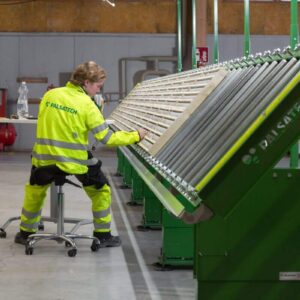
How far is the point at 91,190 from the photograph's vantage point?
19.3ft

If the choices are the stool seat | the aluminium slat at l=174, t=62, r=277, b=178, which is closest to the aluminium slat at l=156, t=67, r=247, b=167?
the aluminium slat at l=174, t=62, r=277, b=178

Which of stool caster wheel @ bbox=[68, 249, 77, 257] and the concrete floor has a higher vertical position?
stool caster wheel @ bbox=[68, 249, 77, 257]

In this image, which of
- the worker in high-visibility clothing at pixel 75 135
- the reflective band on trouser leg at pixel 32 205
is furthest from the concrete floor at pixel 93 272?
the worker in high-visibility clothing at pixel 75 135

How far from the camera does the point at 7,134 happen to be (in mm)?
16062

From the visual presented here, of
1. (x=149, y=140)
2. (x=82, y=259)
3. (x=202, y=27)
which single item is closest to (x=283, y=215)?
(x=149, y=140)

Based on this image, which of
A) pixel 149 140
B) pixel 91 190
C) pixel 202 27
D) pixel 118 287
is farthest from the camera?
pixel 202 27

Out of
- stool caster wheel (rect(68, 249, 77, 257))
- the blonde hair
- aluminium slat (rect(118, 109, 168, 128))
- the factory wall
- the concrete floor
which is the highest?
the factory wall

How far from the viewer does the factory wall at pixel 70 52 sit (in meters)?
17.0

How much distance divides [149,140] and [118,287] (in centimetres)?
125

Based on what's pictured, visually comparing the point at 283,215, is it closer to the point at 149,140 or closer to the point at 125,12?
the point at 149,140

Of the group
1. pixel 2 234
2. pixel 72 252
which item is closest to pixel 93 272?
pixel 72 252

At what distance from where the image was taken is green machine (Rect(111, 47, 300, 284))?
2.72 m

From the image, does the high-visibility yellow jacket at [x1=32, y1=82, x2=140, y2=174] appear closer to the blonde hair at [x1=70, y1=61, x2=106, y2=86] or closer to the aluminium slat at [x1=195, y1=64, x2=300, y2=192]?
the blonde hair at [x1=70, y1=61, x2=106, y2=86]

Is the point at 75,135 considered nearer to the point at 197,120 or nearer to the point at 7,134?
the point at 197,120
